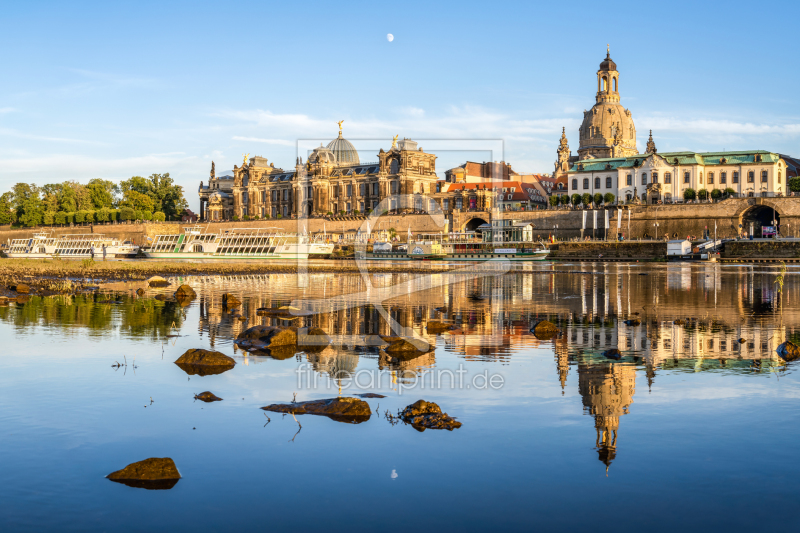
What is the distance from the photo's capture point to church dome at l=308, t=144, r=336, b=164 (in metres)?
139

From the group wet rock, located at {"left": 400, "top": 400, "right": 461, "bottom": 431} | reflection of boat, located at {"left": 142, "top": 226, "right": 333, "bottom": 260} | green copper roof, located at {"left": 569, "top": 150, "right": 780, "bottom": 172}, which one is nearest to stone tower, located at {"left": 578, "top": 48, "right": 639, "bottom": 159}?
green copper roof, located at {"left": 569, "top": 150, "right": 780, "bottom": 172}

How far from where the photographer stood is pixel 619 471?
313 inches

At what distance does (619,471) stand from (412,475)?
234 centimetres

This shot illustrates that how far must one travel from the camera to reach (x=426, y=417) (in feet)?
32.2

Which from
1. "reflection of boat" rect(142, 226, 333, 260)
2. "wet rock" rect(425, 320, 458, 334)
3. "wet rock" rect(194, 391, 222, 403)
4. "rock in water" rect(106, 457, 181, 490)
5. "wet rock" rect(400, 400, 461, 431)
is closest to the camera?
"rock in water" rect(106, 457, 181, 490)

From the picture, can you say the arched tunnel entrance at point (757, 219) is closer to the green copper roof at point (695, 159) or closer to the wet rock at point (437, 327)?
the green copper roof at point (695, 159)

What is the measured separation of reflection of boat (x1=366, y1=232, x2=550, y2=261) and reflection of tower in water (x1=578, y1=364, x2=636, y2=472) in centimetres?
6738

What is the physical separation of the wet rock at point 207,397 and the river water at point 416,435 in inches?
7.5

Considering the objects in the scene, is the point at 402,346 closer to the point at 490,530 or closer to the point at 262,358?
the point at 262,358

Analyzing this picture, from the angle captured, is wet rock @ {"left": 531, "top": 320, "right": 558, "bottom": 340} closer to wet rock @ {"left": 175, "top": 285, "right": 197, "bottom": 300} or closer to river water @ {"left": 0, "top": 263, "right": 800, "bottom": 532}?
river water @ {"left": 0, "top": 263, "right": 800, "bottom": 532}

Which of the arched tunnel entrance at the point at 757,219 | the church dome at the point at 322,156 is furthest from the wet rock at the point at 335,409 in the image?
the church dome at the point at 322,156

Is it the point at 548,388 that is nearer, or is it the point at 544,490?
the point at 544,490

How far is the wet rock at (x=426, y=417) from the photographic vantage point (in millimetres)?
9602

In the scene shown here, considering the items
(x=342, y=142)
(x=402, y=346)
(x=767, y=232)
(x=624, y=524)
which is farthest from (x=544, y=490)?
(x=342, y=142)
